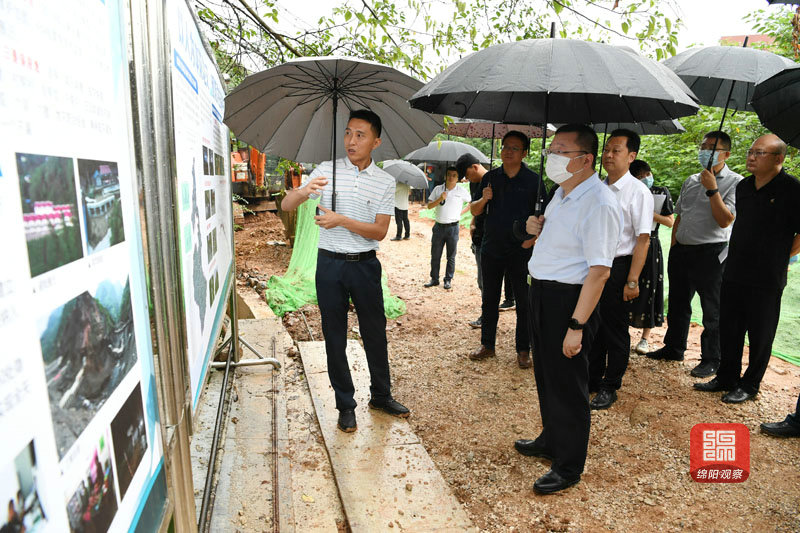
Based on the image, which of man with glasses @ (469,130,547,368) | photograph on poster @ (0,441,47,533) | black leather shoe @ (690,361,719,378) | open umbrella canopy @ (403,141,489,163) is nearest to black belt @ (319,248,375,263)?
man with glasses @ (469,130,547,368)

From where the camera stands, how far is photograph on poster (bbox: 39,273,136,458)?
2.42ft

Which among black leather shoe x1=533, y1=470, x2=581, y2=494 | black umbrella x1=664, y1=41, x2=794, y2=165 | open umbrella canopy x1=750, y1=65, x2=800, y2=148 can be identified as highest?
black umbrella x1=664, y1=41, x2=794, y2=165

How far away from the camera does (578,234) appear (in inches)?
101

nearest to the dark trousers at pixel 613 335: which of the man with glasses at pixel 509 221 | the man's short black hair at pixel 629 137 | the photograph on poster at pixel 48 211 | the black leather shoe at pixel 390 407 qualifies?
the man with glasses at pixel 509 221

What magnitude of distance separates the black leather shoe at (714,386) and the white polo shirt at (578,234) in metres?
2.54

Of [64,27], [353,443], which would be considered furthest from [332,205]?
[64,27]

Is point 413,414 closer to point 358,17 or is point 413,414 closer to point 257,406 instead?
point 257,406

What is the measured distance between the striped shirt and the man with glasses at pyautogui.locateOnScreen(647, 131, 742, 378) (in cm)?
288

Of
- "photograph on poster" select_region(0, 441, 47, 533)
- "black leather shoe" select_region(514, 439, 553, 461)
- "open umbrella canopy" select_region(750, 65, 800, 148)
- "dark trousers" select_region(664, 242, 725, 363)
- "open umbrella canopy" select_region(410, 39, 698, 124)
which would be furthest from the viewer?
"dark trousers" select_region(664, 242, 725, 363)

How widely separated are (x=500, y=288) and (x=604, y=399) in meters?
1.33

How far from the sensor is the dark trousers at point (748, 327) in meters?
3.81

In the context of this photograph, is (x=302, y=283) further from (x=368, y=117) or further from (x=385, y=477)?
(x=385, y=477)

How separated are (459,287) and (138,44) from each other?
Result: 7.54 meters

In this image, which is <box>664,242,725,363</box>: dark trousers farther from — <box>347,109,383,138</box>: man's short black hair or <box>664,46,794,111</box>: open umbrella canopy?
<box>347,109,383,138</box>: man's short black hair
